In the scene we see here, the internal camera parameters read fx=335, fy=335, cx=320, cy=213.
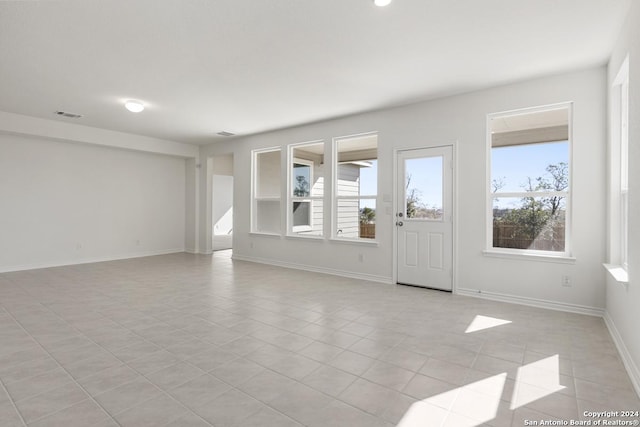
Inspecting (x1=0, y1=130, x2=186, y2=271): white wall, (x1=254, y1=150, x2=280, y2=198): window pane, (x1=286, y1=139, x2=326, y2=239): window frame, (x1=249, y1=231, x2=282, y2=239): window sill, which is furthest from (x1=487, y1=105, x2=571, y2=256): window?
(x1=0, y1=130, x2=186, y2=271): white wall

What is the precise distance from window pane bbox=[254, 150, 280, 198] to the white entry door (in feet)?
11.5

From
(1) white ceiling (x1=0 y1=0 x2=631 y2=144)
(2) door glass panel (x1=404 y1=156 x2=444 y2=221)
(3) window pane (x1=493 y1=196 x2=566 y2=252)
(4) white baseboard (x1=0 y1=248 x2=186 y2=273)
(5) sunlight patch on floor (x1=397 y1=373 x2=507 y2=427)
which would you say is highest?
(1) white ceiling (x1=0 y1=0 x2=631 y2=144)

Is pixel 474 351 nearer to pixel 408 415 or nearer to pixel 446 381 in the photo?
pixel 446 381

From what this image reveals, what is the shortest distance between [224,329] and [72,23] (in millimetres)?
3017

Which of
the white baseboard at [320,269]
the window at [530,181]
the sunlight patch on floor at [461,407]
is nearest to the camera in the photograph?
the sunlight patch on floor at [461,407]

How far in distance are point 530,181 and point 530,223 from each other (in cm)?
52

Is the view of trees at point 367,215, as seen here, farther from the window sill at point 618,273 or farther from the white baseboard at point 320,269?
the window sill at point 618,273

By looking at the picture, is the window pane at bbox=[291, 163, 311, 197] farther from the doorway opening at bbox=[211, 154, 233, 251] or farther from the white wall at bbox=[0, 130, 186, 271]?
the doorway opening at bbox=[211, 154, 233, 251]

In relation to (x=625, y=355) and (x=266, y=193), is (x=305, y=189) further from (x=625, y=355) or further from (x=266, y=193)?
(x=625, y=355)

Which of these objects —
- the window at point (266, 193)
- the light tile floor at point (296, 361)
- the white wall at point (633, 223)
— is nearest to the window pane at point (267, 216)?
the window at point (266, 193)

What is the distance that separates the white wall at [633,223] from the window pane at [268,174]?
6191mm

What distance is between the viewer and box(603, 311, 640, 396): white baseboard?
2213mm

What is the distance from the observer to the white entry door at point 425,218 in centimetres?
472

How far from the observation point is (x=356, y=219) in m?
5.80
